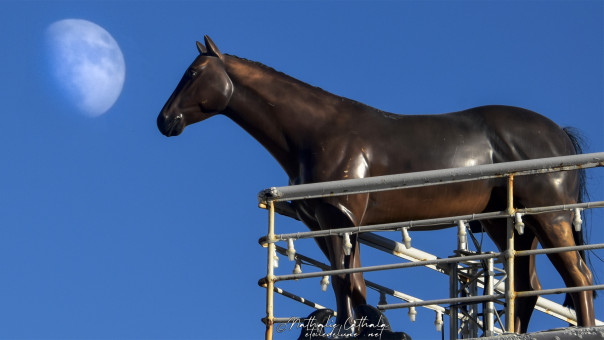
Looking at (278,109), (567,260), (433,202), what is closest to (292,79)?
(278,109)

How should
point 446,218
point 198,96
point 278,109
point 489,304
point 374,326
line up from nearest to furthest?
point 446,218 < point 374,326 < point 489,304 < point 278,109 < point 198,96

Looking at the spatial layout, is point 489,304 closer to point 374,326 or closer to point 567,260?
point 567,260

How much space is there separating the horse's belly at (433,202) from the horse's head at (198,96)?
6.92 feet

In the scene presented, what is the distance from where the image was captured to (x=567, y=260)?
11.4 meters

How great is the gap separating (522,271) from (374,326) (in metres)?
3.24

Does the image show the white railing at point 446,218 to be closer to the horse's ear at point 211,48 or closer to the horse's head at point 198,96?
the horse's head at point 198,96

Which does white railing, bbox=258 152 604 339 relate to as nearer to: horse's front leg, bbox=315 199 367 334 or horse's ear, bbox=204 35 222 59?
horse's front leg, bbox=315 199 367 334

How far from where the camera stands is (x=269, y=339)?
9148 millimetres

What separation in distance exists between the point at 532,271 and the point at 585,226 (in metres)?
0.79

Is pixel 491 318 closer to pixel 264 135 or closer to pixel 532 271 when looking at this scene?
pixel 532 271

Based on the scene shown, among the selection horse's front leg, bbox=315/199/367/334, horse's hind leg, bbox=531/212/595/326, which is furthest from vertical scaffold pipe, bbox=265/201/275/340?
horse's hind leg, bbox=531/212/595/326

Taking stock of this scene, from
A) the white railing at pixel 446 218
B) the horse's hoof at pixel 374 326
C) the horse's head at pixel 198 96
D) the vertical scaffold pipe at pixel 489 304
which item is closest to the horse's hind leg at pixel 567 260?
the vertical scaffold pipe at pixel 489 304

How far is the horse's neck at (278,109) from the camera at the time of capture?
12.2m

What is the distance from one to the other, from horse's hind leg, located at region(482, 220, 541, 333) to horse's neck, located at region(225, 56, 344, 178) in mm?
1975
